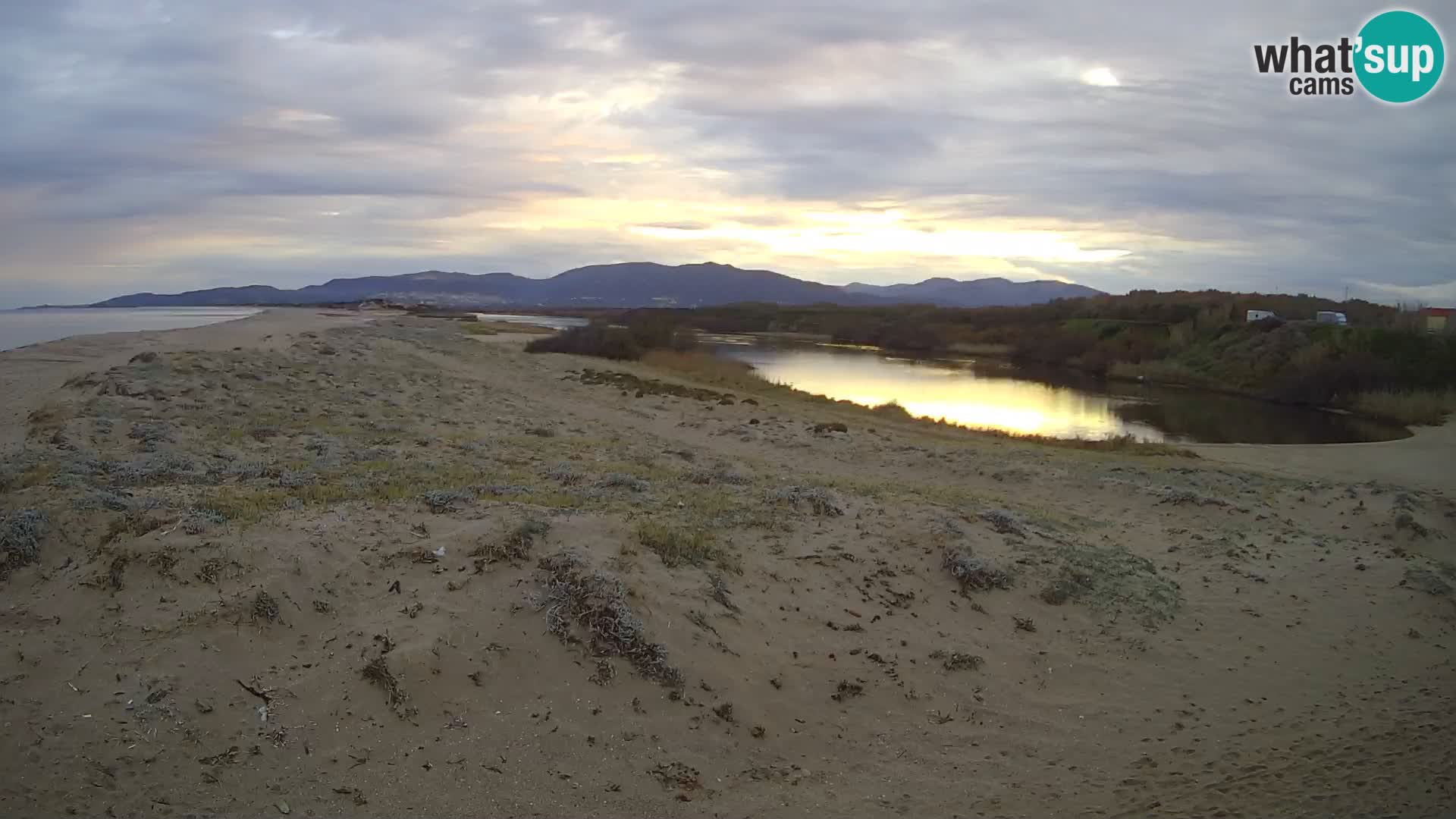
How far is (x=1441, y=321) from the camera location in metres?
34.7

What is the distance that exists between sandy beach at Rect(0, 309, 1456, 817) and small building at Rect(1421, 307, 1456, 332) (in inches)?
1230

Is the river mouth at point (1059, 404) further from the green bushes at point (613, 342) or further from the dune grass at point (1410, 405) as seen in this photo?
the green bushes at point (613, 342)

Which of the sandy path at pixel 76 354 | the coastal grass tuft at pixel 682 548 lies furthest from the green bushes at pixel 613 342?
the coastal grass tuft at pixel 682 548

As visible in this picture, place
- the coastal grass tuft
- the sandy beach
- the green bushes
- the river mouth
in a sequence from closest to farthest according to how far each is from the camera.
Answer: the sandy beach, the coastal grass tuft, the river mouth, the green bushes

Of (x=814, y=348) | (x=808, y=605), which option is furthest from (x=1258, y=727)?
(x=814, y=348)

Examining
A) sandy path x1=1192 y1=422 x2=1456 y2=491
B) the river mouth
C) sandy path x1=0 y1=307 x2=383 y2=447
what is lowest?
sandy path x1=1192 y1=422 x2=1456 y2=491

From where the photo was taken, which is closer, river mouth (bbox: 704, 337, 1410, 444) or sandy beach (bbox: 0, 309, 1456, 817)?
sandy beach (bbox: 0, 309, 1456, 817)

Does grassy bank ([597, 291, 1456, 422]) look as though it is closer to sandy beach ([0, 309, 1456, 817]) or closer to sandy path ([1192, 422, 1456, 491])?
sandy path ([1192, 422, 1456, 491])

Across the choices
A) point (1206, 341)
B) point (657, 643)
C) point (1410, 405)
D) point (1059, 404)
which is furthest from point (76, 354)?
point (1206, 341)

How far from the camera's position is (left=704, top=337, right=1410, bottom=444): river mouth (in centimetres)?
2373

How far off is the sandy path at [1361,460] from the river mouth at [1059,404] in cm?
322

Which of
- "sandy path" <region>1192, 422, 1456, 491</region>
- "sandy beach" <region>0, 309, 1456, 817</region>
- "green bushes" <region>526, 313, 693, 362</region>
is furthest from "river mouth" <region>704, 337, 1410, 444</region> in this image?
"sandy beach" <region>0, 309, 1456, 817</region>

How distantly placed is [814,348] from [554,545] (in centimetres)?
5276

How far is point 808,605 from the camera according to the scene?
6027mm
